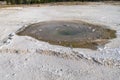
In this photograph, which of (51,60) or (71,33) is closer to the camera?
(51,60)

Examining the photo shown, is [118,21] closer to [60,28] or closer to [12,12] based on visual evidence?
[60,28]

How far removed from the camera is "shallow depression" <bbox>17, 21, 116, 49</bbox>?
608 centimetres

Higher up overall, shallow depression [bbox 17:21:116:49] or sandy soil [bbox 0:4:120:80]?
shallow depression [bbox 17:21:116:49]

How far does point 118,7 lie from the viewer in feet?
32.0

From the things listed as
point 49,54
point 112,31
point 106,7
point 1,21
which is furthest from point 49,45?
point 106,7

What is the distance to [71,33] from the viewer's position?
6750 millimetres

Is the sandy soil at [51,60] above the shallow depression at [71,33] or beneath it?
beneath

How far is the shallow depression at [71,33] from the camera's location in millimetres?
6082

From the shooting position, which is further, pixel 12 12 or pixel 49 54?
pixel 12 12

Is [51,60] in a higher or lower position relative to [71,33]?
lower

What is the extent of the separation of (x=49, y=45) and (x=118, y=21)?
311 centimetres

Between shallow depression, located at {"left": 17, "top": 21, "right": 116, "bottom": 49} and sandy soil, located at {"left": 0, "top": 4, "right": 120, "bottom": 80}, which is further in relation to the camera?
shallow depression, located at {"left": 17, "top": 21, "right": 116, "bottom": 49}

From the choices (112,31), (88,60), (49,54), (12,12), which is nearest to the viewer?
(88,60)

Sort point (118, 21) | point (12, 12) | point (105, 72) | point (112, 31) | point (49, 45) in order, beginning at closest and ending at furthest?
point (105, 72) < point (49, 45) < point (112, 31) < point (118, 21) < point (12, 12)
